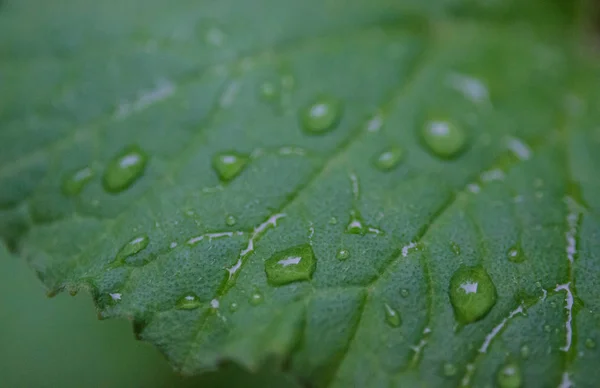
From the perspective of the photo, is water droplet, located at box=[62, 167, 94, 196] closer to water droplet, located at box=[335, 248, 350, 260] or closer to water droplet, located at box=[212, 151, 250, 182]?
water droplet, located at box=[212, 151, 250, 182]

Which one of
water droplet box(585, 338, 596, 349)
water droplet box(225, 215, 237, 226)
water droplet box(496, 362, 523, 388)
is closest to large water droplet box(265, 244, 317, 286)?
water droplet box(225, 215, 237, 226)

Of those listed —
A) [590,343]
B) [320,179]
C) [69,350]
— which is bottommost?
[69,350]

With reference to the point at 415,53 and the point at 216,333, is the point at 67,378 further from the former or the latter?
the point at 415,53

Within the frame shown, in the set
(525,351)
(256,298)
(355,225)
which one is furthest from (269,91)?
(525,351)

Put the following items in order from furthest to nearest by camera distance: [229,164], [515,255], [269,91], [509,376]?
[269,91] < [229,164] < [515,255] < [509,376]

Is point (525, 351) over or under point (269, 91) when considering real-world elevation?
under

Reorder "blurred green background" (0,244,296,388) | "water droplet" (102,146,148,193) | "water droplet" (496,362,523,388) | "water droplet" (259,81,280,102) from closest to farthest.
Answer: "water droplet" (496,362,523,388), "water droplet" (102,146,148,193), "water droplet" (259,81,280,102), "blurred green background" (0,244,296,388)

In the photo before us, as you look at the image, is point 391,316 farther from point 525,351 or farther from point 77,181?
point 77,181
